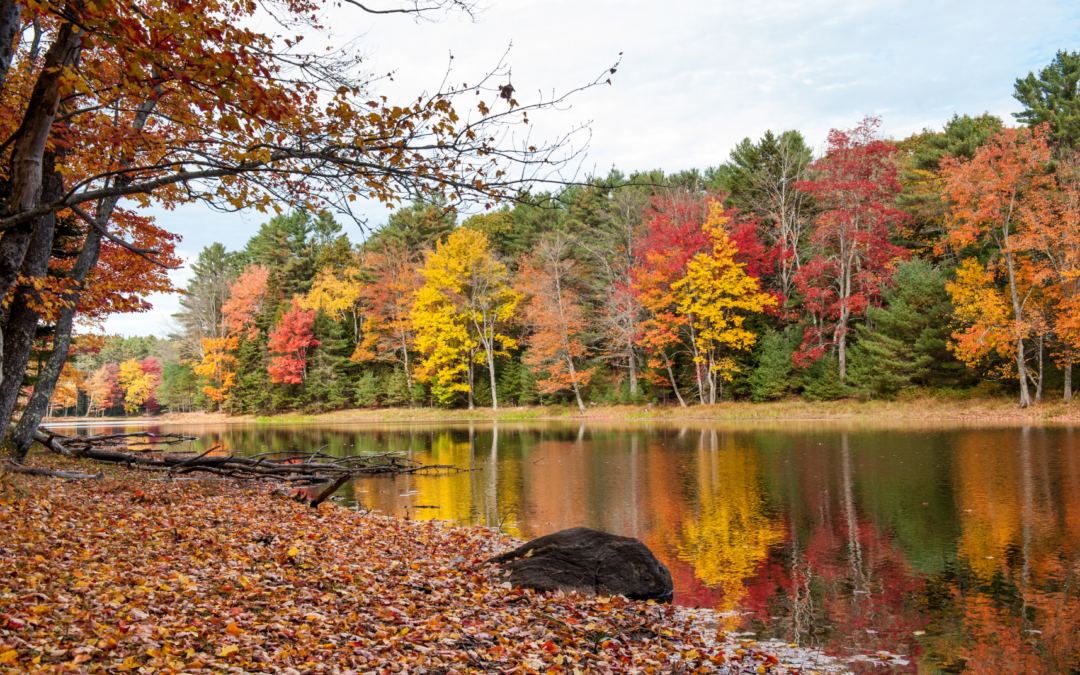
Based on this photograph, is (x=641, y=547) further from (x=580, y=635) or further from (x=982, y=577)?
(x=982, y=577)

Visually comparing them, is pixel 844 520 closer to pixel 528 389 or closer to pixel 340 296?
pixel 528 389

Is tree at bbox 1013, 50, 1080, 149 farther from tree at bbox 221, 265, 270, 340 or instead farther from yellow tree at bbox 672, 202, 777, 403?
tree at bbox 221, 265, 270, 340

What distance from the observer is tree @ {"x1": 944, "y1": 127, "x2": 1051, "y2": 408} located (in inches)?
975

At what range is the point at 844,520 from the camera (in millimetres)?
9547

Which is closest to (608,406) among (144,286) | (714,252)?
(714,252)

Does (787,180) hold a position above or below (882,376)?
above

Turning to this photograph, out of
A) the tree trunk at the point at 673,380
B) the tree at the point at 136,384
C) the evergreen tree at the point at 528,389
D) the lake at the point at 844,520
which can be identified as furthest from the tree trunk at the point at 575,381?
the tree at the point at 136,384

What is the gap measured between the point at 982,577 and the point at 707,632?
341 centimetres

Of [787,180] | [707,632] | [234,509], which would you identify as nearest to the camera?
[707,632]

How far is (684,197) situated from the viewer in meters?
36.0

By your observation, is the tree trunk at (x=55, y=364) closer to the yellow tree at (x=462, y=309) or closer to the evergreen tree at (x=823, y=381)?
the yellow tree at (x=462, y=309)

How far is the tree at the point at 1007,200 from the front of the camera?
24766mm

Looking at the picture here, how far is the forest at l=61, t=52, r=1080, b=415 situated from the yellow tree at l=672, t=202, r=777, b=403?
120mm

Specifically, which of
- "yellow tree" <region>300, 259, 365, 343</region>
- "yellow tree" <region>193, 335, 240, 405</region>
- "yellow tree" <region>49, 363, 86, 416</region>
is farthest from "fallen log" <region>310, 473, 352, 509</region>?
"yellow tree" <region>193, 335, 240, 405</region>
